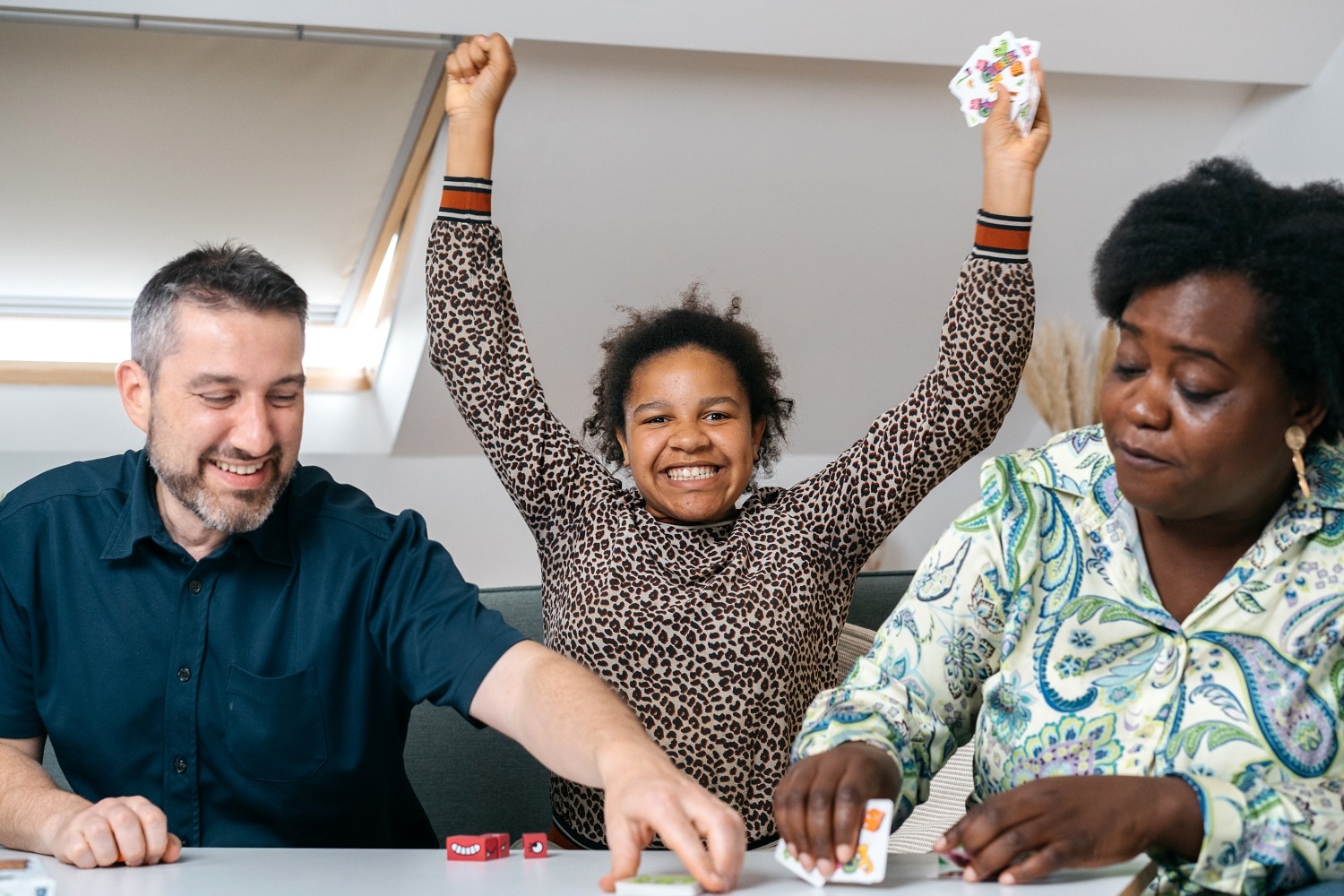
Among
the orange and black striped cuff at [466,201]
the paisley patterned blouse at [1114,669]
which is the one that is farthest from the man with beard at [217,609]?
the paisley patterned blouse at [1114,669]

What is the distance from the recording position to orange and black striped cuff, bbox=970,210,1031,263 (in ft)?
6.90

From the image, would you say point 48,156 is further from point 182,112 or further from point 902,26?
point 902,26

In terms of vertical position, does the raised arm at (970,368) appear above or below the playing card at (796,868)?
above

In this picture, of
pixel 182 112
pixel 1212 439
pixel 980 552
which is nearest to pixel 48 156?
pixel 182 112

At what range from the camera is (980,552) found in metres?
1.55

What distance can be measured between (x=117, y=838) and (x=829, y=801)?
720 mm

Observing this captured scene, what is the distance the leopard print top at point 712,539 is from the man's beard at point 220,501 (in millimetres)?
436

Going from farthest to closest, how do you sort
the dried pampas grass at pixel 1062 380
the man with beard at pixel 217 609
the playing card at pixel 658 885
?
1. the dried pampas grass at pixel 1062 380
2. the man with beard at pixel 217 609
3. the playing card at pixel 658 885

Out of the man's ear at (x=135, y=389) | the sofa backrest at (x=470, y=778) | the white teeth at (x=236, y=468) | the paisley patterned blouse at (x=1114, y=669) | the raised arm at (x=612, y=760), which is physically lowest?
the sofa backrest at (x=470, y=778)

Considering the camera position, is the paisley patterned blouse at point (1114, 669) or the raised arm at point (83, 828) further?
the raised arm at point (83, 828)

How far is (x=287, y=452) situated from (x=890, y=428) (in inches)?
35.4

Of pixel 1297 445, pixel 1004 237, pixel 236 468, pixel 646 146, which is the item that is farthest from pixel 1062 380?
pixel 236 468

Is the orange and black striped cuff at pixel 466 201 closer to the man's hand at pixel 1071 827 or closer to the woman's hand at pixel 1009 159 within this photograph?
the woman's hand at pixel 1009 159

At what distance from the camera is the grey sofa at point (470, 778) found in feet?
8.20
